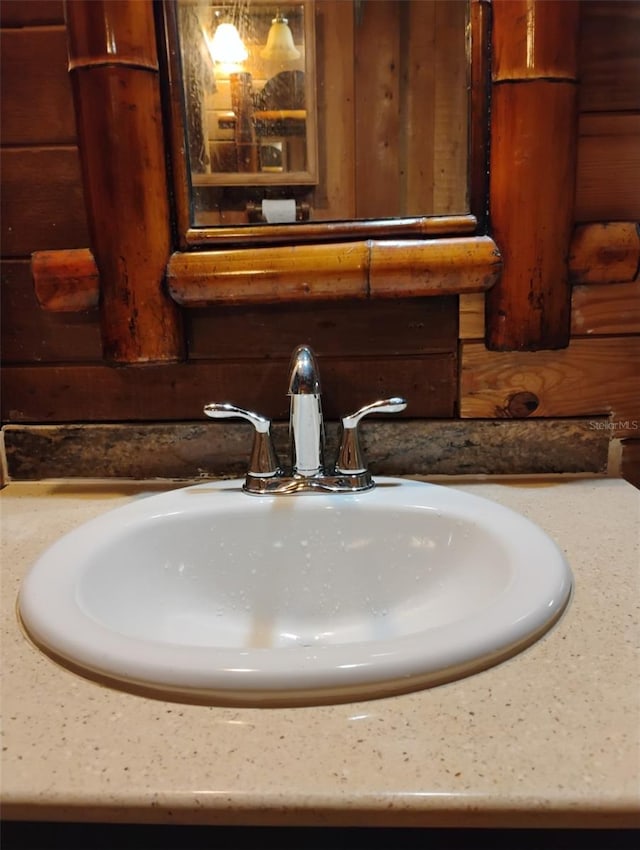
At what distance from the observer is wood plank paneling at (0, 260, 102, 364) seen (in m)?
0.86

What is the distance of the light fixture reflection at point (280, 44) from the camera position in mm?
804

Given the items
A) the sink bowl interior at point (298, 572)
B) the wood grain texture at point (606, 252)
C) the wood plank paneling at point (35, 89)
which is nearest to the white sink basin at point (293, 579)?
the sink bowl interior at point (298, 572)

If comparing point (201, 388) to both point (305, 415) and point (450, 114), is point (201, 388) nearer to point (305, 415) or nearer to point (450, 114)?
point (305, 415)

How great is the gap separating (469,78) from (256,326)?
0.42 m

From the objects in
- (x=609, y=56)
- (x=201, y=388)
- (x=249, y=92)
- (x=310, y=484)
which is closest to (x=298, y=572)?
(x=310, y=484)

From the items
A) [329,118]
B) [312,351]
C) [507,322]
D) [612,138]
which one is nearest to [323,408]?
[312,351]

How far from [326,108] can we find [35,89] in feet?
1.25

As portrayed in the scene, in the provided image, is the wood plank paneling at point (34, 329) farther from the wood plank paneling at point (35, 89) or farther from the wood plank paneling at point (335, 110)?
the wood plank paneling at point (335, 110)

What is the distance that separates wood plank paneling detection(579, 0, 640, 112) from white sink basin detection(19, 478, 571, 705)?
53 centimetres

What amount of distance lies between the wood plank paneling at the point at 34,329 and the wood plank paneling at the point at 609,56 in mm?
710

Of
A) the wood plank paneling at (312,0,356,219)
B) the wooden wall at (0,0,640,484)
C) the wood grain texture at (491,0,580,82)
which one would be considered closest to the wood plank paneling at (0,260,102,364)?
the wooden wall at (0,0,640,484)

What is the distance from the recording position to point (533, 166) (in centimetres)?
77

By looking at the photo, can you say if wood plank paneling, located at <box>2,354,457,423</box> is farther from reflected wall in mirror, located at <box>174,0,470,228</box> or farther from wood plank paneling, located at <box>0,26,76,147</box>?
wood plank paneling, located at <box>0,26,76,147</box>

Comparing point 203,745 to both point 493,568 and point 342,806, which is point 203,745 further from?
point 493,568
